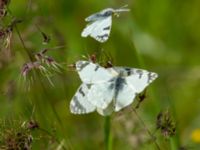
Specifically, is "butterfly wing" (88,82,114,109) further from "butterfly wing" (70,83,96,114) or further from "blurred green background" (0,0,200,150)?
"blurred green background" (0,0,200,150)

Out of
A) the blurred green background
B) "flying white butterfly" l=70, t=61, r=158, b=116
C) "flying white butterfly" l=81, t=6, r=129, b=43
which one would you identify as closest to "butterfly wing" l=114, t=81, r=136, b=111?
"flying white butterfly" l=70, t=61, r=158, b=116

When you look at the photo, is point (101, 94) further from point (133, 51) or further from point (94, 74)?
point (133, 51)

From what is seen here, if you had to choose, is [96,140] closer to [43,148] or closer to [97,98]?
[43,148]

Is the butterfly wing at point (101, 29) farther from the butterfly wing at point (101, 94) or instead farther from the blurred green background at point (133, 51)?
the blurred green background at point (133, 51)

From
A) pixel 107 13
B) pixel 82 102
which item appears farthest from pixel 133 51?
pixel 82 102

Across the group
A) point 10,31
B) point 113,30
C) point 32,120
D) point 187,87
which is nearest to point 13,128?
point 32,120

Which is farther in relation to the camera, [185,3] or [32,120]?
[185,3]

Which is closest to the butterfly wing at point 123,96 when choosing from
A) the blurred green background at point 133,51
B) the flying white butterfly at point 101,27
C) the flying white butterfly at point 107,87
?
the flying white butterfly at point 107,87
